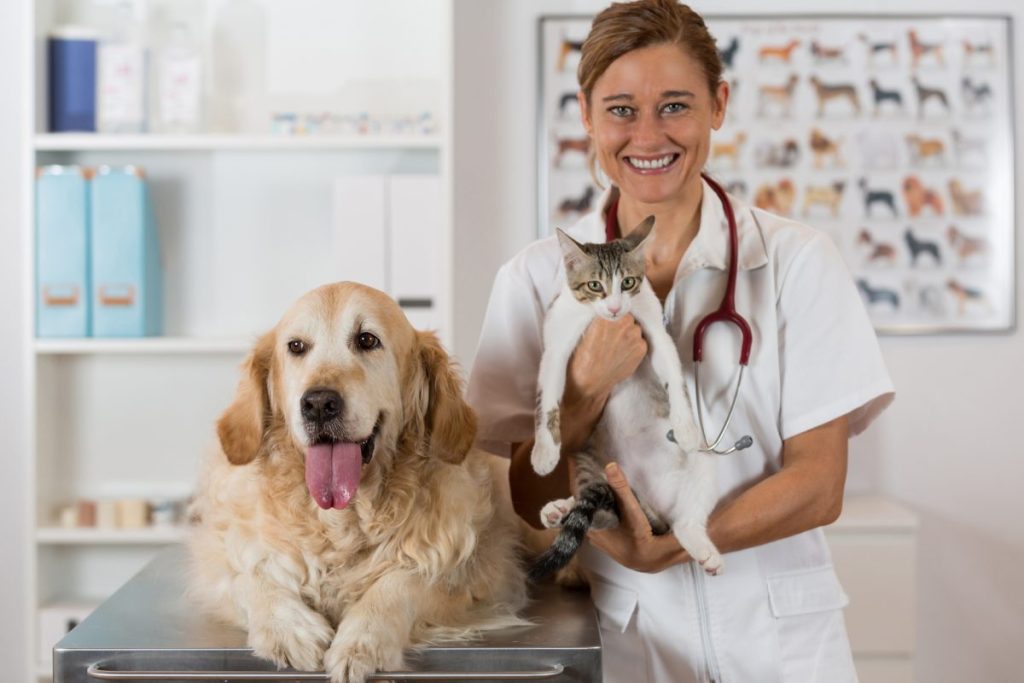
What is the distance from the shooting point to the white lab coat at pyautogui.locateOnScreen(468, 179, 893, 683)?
4.85ft

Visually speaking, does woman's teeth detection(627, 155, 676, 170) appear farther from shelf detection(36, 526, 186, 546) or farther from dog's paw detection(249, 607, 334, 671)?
shelf detection(36, 526, 186, 546)

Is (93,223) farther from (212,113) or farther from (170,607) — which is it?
(170,607)

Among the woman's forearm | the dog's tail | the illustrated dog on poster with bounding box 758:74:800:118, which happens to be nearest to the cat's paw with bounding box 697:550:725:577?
the dog's tail

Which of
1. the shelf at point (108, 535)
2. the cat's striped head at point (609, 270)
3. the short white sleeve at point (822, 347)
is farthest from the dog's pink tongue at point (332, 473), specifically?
the shelf at point (108, 535)

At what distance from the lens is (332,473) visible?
4.29ft

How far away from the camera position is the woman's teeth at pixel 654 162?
145cm

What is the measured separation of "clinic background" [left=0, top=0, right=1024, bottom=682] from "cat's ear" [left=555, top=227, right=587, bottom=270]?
1770mm

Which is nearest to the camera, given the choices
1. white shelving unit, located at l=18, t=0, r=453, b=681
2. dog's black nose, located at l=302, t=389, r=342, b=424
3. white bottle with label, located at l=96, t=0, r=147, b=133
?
dog's black nose, located at l=302, t=389, r=342, b=424

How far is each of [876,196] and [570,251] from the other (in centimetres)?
213

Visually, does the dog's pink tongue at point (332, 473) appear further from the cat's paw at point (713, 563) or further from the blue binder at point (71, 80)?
the blue binder at point (71, 80)

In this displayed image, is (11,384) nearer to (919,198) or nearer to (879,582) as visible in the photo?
(879,582)

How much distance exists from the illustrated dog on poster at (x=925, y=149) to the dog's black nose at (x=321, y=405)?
2.47m

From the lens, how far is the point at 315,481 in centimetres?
130

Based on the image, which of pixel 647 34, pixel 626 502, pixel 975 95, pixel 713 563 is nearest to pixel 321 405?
pixel 626 502
